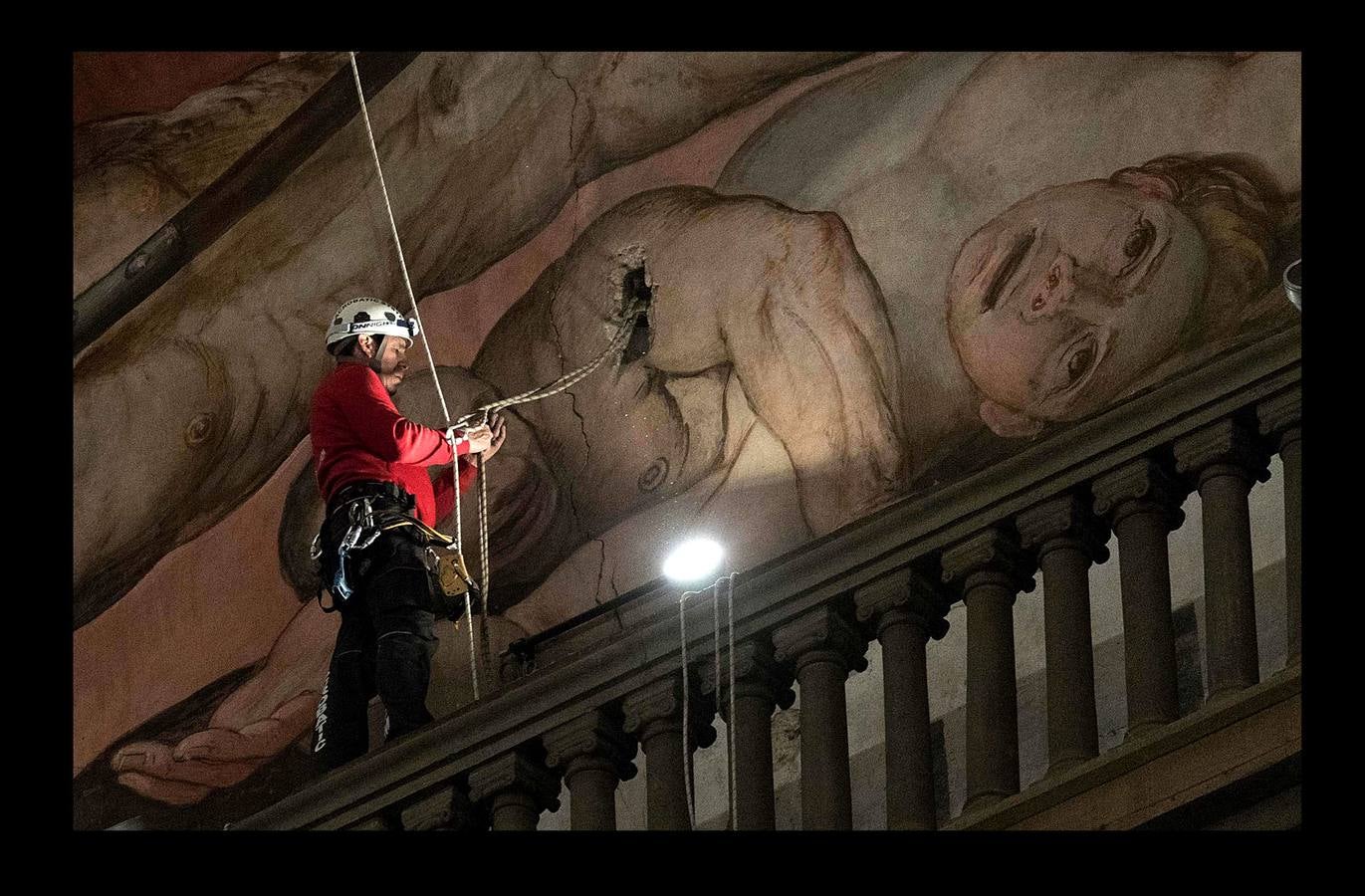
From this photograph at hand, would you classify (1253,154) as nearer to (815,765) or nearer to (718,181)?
(718,181)

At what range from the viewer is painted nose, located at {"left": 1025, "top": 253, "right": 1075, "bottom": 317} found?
26.2ft

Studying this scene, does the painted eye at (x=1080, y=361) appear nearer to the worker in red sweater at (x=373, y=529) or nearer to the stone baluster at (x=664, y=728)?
the worker in red sweater at (x=373, y=529)

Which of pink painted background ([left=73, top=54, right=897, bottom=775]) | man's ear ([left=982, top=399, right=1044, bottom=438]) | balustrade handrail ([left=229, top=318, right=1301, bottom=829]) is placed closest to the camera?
balustrade handrail ([left=229, top=318, right=1301, bottom=829])

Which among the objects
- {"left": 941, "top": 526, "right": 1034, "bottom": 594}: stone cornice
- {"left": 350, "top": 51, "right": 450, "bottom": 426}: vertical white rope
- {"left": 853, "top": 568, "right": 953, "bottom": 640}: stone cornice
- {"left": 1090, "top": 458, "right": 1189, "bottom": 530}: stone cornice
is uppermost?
{"left": 350, "top": 51, "right": 450, "bottom": 426}: vertical white rope

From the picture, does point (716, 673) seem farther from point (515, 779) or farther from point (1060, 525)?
point (1060, 525)

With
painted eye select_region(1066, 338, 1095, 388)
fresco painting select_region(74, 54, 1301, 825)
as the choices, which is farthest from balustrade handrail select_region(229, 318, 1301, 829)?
painted eye select_region(1066, 338, 1095, 388)

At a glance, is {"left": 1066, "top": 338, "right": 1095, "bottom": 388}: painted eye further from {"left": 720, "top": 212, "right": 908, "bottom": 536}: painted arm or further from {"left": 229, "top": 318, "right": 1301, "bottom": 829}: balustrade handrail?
{"left": 229, "top": 318, "right": 1301, "bottom": 829}: balustrade handrail

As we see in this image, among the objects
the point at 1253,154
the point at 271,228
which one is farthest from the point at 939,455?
the point at 271,228

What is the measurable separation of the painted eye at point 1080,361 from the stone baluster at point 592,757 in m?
2.30

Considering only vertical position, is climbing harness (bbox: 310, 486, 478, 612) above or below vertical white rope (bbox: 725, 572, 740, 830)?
above

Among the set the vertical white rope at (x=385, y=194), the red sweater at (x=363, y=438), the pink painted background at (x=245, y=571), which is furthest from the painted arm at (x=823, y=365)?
the red sweater at (x=363, y=438)

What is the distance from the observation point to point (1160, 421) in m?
5.69

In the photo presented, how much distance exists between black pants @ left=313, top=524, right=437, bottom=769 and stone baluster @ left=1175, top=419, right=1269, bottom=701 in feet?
6.55

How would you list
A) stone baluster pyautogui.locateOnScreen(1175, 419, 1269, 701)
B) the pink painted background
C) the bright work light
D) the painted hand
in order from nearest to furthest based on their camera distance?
stone baluster pyautogui.locateOnScreen(1175, 419, 1269, 701) < the bright work light < the painted hand < the pink painted background
